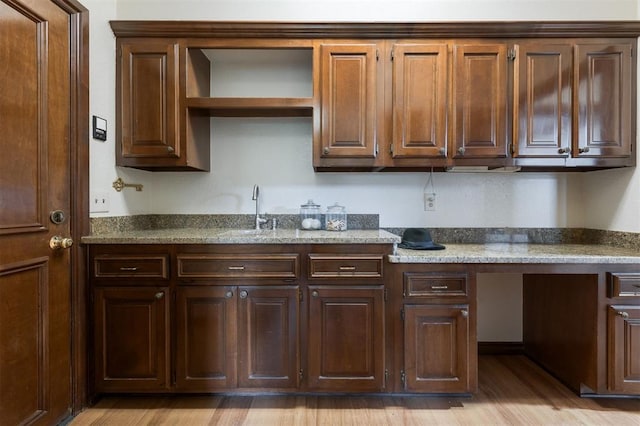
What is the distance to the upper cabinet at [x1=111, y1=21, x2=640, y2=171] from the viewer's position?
6.89 feet

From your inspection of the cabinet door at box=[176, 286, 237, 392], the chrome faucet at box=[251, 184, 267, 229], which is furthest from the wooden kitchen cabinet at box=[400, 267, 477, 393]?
the chrome faucet at box=[251, 184, 267, 229]

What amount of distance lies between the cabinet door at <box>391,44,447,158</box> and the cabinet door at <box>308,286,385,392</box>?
92 centimetres

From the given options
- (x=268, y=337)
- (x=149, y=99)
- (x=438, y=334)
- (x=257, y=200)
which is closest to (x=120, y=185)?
(x=149, y=99)

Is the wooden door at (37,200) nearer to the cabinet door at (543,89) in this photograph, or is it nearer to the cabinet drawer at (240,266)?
the cabinet drawer at (240,266)

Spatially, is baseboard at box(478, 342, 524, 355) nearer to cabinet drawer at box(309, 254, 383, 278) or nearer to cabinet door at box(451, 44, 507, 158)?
cabinet drawer at box(309, 254, 383, 278)

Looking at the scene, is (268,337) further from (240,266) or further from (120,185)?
(120,185)

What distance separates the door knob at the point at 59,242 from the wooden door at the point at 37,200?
0.02 m

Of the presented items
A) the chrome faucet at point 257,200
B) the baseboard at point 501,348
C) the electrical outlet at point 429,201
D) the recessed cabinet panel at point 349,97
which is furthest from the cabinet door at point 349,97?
the baseboard at point 501,348

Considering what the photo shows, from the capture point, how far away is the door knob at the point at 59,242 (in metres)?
1.71

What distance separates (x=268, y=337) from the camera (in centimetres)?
192

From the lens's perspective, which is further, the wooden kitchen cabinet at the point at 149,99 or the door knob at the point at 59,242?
the wooden kitchen cabinet at the point at 149,99

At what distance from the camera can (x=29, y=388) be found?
1593mm

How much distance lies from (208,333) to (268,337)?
337 millimetres

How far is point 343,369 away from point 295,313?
412 mm
